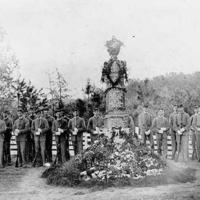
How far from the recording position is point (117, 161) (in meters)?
10.1

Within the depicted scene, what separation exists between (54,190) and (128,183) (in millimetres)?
1667

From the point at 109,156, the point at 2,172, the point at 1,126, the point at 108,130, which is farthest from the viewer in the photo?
→ the point at 1,126

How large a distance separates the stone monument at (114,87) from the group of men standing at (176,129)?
2.85m

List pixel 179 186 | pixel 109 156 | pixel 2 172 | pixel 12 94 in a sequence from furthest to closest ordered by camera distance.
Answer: pixel 12 94 < pixel 2 172 < pixel 109 156 < pixel 179 186

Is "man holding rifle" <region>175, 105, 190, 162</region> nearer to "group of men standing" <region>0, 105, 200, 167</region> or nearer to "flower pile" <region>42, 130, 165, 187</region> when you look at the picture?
"group of men standing" <region>0, 105, 200, 167</region>

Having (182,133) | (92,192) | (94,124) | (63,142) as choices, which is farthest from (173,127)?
(92,192)

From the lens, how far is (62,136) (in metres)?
13.8

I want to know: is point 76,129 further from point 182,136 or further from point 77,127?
point 182,136

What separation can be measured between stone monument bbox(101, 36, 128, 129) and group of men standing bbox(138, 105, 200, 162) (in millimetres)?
2850

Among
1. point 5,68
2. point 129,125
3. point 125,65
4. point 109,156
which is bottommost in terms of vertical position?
point 109,156

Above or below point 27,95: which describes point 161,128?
below

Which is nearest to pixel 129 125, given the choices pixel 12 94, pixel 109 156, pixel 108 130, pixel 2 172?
pixel 108 130

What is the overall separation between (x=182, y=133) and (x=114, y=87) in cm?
357

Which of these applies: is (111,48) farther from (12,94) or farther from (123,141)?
(12,94)
